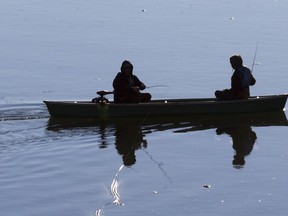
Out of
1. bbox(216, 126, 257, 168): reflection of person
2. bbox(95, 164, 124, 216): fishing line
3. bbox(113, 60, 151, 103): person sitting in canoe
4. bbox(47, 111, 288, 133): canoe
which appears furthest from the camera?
bbox(113, 60, 151, 103): person sitting in canoe

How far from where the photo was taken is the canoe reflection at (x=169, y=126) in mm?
16281

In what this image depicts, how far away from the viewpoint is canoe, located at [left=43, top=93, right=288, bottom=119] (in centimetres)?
1769

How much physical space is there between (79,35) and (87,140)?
13.1m

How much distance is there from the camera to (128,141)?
53.5 feet

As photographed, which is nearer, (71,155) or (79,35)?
(71,155)

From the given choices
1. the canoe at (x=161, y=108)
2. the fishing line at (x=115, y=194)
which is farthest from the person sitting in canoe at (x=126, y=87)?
the fishing line at (x=115, y=194)

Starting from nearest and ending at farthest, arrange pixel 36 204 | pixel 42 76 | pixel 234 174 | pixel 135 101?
pixel 36 204 → pixel 234 174 → pixel 135 101 → pixel 42 76

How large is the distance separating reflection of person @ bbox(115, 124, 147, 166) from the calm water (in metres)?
0.02

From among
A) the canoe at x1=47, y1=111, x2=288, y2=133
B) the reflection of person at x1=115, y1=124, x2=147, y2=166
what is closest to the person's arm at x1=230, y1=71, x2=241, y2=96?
the canoe at x1=47, y1=111, x2=288, y2=133

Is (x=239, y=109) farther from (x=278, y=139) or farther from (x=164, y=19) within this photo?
(x=164, y=19)

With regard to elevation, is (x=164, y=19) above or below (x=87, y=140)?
above

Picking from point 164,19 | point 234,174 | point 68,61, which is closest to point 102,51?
point 68,61

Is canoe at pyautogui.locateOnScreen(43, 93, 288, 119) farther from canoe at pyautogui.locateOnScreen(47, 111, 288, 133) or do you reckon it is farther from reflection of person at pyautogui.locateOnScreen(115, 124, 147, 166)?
reflection of person at pyautogui.locateOnScreen(115, 124, 147, 166)

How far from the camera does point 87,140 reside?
16.2 metres
